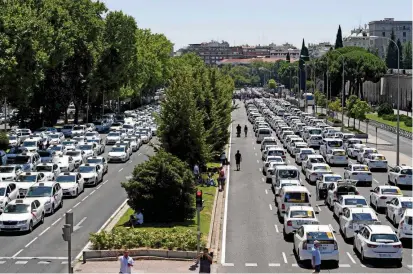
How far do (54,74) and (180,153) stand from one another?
48886 millimetres

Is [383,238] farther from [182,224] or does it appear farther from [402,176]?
[402,176]

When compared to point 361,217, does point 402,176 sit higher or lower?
lower

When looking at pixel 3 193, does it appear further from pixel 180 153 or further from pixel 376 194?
pixel 376 194

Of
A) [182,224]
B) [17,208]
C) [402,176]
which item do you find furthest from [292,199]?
[402,176]

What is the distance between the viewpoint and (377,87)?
510 ft

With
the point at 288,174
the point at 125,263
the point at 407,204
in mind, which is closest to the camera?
the point at 125,263

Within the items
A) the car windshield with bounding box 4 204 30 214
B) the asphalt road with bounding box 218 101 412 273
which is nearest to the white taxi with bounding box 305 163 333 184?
the asphalt road with bounding box 218 101 412 273

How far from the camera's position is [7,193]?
3834cm

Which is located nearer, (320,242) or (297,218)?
(320,242)

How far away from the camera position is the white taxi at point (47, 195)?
123 ft

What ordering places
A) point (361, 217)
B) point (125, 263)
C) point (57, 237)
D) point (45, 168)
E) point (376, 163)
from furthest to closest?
point (376, 163)
point (45, 168)
point (57, 237)
point (361, 217)
point (125, 263)

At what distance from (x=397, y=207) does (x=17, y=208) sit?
54.1 ft

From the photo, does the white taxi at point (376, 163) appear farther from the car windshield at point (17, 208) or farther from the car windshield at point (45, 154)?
the car windshield at point (17, 208)

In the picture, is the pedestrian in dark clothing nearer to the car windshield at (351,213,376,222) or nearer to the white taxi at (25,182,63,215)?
the car windshield at (351,213,376,222)
